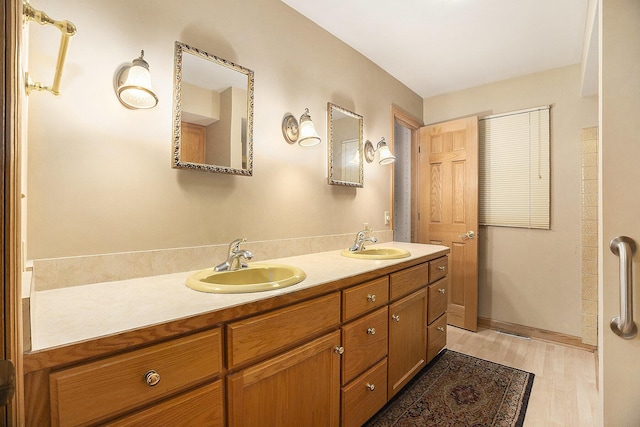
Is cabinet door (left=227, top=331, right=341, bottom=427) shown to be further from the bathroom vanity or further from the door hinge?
the door hinge

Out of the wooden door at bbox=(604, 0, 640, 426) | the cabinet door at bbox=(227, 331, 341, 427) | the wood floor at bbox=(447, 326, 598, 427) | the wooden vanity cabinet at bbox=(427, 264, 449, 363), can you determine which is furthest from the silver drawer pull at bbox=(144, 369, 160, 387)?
the wood floor at bbox=(447, 326, 598, 427)

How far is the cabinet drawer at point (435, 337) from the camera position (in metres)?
2.16

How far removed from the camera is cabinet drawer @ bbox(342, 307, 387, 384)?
4.63ft

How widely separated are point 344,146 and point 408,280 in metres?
1.09

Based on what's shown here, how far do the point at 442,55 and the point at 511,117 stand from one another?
1.00 m

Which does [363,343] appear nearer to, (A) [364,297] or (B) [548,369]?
(A) [364,297]

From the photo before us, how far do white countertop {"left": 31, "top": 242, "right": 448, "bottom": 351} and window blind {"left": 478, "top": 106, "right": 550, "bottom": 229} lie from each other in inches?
91.4

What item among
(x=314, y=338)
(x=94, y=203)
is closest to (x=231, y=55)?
(x=94, y=203)

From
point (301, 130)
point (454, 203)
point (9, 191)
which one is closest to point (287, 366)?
point (9, 191)

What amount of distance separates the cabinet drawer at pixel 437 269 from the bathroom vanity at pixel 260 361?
26cm

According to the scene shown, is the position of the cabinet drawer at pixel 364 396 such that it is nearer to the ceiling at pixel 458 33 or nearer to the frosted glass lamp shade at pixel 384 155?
the frosted glass lamp shade at pixel 384 155

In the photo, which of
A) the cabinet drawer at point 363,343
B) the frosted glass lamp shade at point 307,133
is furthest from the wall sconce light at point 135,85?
the cabinet drawer at point 363,343

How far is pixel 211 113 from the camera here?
1511 millimetres

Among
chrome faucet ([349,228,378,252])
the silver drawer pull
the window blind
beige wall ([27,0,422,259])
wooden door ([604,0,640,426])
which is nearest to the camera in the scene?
the silver drawer pull
